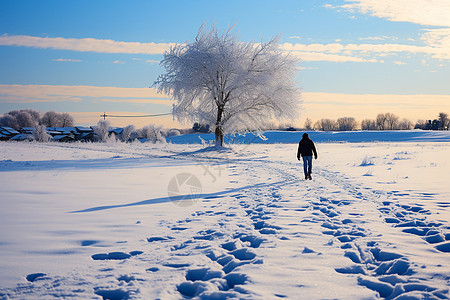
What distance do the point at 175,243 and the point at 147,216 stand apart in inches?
78.6

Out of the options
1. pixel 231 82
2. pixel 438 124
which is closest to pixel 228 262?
pixel 231 82

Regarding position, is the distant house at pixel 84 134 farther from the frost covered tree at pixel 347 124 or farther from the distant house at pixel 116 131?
the frost covered tree at pixel 347 124

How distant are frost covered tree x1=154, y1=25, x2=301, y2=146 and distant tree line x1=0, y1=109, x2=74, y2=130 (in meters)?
104

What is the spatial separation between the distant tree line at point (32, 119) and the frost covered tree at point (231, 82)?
10375 centimetres

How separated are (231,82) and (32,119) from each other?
386 ft

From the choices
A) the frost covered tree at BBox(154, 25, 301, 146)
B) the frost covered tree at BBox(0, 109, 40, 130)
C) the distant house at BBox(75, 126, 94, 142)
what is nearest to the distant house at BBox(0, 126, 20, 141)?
the distant house at BBox(75, 126, 94, 142)

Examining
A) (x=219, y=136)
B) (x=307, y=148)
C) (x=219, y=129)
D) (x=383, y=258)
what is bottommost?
(x=383, y=258)

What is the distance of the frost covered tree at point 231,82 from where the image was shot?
2830 cm

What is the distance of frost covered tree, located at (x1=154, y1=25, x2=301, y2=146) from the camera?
2830cm

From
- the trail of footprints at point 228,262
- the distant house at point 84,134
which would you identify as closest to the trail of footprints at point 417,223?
the trail of footprints at point 228,262

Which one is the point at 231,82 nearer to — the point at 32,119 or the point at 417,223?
the point at 417,223

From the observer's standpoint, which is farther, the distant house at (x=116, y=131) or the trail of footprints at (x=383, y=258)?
the distant house at (x=116, y=131)

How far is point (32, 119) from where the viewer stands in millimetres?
120125

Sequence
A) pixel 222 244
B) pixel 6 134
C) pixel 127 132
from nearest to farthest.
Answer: pixel 222 244
pixel 6 134
pixel 127 132
